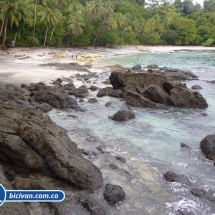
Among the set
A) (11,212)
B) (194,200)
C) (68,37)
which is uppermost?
(68,37)

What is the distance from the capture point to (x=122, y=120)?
16.9 meters

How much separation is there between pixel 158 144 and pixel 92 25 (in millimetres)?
64339

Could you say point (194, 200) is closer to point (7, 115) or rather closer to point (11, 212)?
point (11, 212)

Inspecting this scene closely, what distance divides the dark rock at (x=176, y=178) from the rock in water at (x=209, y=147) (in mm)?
2469

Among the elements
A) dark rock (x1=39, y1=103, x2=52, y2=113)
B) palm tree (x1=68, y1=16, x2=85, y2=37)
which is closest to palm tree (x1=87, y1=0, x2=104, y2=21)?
palm tree (x1=68, y1=16, x2=85, y2=37)

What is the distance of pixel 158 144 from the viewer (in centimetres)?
1360

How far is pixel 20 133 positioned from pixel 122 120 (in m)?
8.17

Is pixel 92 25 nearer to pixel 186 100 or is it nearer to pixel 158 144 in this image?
pixel 186 100

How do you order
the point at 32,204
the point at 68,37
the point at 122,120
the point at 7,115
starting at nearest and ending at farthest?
the point at 32,204
the point at 7,115
the point at 122,120
the point at 68,37

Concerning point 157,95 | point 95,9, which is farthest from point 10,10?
point 157,95

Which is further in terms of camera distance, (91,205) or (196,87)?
(196,87)

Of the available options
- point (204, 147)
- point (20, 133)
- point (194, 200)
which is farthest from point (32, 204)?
point (204, 147)

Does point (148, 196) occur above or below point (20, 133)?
below

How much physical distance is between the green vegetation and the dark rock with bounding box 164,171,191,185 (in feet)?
145
